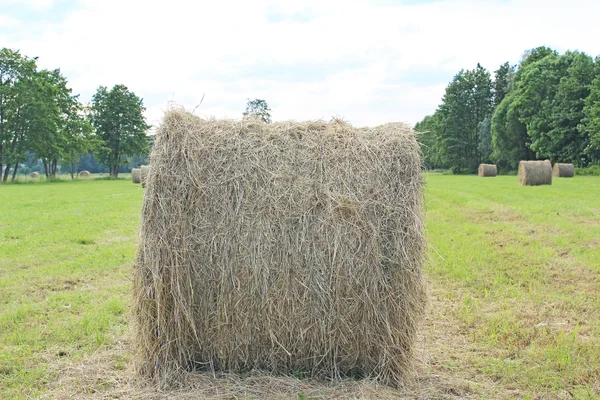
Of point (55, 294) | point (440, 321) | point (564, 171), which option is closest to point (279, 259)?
point (440, 321)

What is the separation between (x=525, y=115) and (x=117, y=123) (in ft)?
167

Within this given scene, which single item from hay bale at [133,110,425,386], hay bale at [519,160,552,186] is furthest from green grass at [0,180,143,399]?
hay bale at [519,160,552,186]

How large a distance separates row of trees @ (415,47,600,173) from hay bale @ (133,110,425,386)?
31.7 meters

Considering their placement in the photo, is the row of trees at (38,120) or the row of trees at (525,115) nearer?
the row of trees at (525,115)

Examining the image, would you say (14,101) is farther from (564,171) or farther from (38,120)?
(564,171)

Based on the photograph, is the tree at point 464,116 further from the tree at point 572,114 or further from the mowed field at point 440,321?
the mowed field at point 440,321

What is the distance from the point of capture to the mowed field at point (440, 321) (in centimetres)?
455

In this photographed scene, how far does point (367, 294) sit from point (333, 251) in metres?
0.49

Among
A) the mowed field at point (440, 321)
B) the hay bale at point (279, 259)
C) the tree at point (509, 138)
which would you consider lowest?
the mowed field at point (440, 321)

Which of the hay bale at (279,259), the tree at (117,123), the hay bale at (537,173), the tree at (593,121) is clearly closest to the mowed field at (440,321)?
the hay bale at (279,259)

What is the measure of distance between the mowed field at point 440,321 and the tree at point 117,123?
59.1m

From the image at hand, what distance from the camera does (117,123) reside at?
69.9 meters

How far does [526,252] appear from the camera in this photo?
9711mm

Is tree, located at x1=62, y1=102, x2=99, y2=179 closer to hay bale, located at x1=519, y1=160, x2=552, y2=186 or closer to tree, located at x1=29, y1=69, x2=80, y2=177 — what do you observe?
tree, located at x1=29, y1=69, x2=80, y2=177
